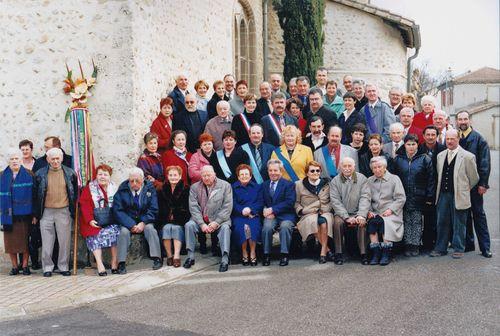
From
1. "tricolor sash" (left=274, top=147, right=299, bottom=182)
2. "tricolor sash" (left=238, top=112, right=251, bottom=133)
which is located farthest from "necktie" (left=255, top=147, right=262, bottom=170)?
"tricolor sash" (left=238, top=112, right=251, bottom=133)

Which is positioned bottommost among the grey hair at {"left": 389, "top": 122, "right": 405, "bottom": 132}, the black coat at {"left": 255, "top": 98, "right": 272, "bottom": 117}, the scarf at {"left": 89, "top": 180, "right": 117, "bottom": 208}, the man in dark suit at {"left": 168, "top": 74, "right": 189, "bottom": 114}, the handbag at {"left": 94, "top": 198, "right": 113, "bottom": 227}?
the handbag at {"left": 94, "top": 198, "right": 113, "bottom": 227}

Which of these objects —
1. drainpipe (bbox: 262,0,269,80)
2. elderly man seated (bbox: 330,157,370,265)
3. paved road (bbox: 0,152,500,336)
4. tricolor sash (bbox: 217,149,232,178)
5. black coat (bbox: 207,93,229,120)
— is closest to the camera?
paved road (bbox: 0,152,500,336)

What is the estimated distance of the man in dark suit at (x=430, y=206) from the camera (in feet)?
27.7

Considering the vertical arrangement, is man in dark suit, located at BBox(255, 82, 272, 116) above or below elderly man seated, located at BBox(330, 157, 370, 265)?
above

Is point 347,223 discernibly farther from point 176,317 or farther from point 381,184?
point 176,317

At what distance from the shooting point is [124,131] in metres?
8.49

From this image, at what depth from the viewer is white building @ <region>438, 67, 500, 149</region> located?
192 ft

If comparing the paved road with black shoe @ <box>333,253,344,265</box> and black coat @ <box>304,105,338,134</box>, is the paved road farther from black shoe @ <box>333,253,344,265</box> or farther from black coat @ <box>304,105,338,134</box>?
black coat @ <box>304,105,338,134</box>

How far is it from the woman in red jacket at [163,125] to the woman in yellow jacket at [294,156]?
1.58 m

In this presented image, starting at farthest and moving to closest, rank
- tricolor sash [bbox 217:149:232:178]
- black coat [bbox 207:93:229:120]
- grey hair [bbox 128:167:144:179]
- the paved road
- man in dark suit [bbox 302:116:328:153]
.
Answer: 1. black coat [bbox 207:93:229:120]
2. man in dark suit [bbox 302:116:328:153]
3. tricolor sash [bbox 217:149:232:178]
4. grey hair [bbox 128:167:144:179]
5. the paved road

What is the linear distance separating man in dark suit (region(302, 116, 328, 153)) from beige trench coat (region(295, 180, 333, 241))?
785 mm

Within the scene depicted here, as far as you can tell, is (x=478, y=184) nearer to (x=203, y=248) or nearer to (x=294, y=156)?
(x=294, y=156)

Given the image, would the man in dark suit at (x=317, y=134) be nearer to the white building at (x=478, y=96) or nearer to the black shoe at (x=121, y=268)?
the black shoe at (x=121, y=268)

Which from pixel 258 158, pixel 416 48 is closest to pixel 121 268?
pixel 258 158
